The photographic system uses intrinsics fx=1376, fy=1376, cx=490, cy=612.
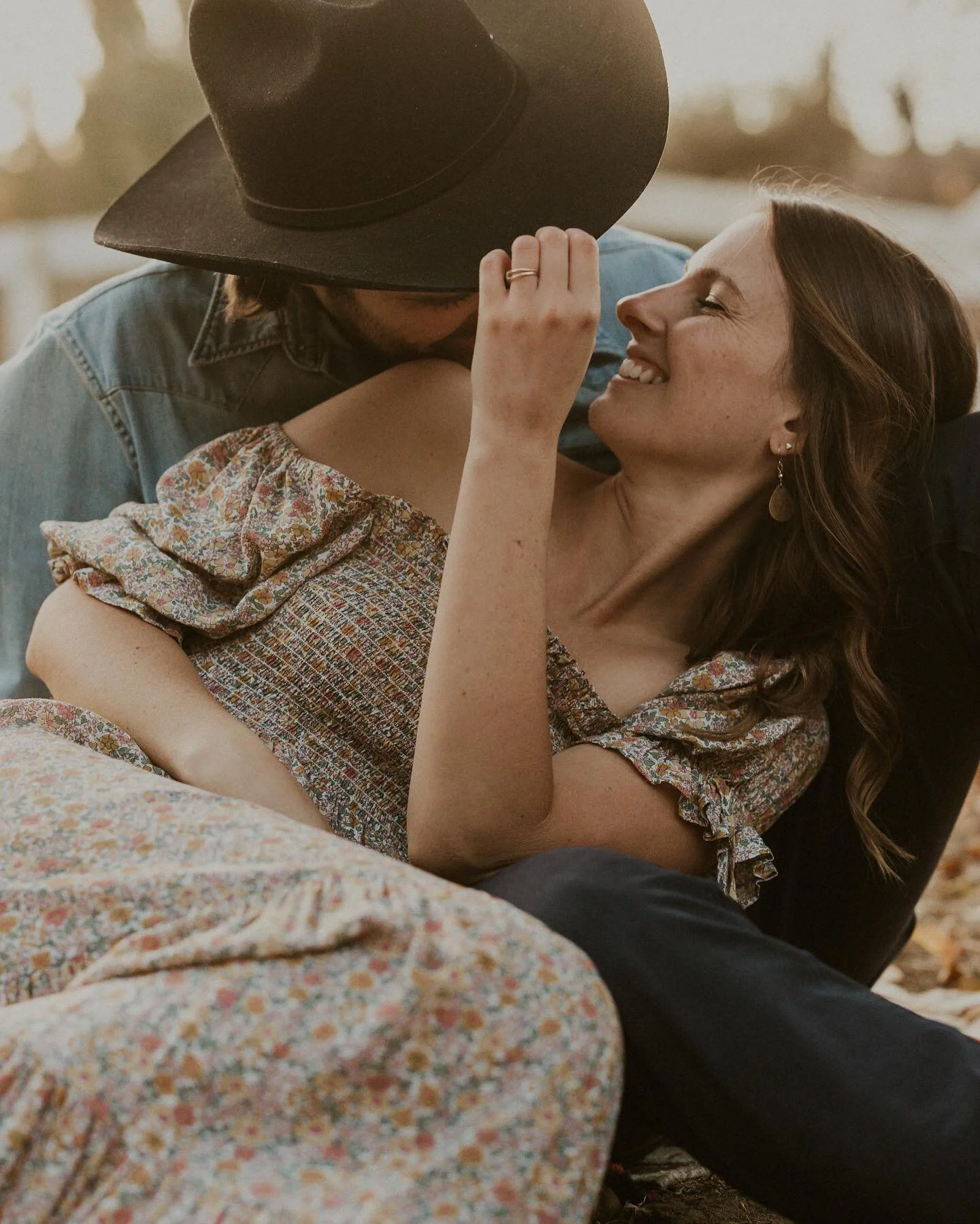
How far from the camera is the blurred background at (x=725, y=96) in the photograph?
1497 cm

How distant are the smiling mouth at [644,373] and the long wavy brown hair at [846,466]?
23 cm

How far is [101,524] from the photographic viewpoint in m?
2.55

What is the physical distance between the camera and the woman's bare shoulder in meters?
2.56

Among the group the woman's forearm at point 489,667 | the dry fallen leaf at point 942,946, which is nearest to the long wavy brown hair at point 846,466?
the woman's forearm at point 489,667

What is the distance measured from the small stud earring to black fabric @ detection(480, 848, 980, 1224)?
985mm

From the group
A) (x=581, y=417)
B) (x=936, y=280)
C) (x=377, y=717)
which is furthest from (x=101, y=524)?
(x=936, y=280)

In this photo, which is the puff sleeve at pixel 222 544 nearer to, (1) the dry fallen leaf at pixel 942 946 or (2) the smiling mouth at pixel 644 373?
(2) the smiling mouth at pixel 644 373

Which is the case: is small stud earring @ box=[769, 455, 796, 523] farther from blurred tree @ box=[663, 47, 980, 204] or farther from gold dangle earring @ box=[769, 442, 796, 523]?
blurred tree @ box=[663, 47, 980, 204]

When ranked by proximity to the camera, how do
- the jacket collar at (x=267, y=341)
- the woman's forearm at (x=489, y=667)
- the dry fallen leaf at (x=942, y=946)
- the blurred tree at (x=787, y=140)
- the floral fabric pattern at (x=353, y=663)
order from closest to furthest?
the woman's forearm at (x=489, y=667) < the floral fabric pattern at (x=353, y=663) < the jacket collar at (x=267, y=341) < the dry fallen leaf at (x=942, y=946) < the blurred tree at (x=787, y=140)

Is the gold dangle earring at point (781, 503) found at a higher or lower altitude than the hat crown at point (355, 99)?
lower

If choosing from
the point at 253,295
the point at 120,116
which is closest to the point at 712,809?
the point at 253,295

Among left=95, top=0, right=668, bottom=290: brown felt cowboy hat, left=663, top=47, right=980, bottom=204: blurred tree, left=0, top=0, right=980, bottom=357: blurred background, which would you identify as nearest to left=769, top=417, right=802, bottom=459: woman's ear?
left=95, top=0, right=668, bottom=290: brown felt cowboy hat

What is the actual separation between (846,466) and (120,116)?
1509cm

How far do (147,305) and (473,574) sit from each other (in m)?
1.37
